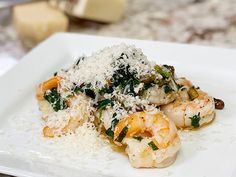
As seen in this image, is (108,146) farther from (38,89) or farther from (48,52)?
(48,52)

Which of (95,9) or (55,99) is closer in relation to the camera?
(55,99)

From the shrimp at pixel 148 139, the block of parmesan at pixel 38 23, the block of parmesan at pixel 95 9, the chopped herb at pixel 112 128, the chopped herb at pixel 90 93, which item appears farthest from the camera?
the block of parmesan at pixel 95 9

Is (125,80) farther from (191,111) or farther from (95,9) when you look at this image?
(95,9)

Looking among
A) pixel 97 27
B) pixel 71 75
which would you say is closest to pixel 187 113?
pixel 71 75

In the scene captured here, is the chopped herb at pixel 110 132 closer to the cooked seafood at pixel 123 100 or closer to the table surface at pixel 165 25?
the cooked seafood at pixel 123 100

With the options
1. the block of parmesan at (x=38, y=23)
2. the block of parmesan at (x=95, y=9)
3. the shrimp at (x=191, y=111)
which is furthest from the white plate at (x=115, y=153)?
the block of parmesan at (x=95, y=9)

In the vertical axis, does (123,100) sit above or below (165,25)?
above

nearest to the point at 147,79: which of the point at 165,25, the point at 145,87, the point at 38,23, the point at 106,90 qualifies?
the point at 145,87
